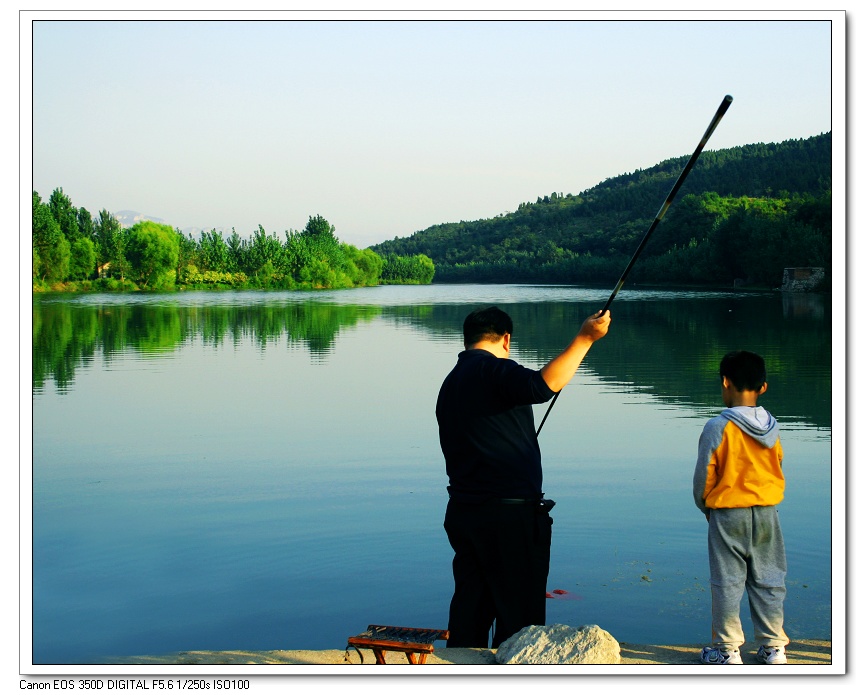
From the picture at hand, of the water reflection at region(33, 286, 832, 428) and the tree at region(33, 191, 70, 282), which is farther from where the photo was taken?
the tree at region(33, 191, 70, 282)

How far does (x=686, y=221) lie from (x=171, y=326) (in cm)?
5816

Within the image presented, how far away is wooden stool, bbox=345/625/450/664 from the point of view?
404 cm

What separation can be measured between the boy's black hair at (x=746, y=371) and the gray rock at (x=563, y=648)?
44.8 inches

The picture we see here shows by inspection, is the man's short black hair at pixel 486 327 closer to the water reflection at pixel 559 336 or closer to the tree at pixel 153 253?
the water reflection at pixel 559 336

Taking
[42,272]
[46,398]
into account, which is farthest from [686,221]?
[46,398]

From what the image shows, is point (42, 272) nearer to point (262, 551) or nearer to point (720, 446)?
point (262, 551)

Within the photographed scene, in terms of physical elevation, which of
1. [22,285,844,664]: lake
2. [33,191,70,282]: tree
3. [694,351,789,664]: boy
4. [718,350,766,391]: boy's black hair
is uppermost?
[33,191,70,282]: tree

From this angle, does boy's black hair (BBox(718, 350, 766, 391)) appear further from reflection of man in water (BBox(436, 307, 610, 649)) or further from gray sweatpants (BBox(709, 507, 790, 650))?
reflection of man in water (BBox(436, 307, 610, 649))

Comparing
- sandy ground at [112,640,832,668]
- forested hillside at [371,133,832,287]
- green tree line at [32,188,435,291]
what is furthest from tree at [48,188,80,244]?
sandy ground at [112,640,832,668]

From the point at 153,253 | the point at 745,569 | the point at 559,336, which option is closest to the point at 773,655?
the point at 745,569

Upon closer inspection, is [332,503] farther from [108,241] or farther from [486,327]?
[108,241]

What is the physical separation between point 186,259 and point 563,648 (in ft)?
204

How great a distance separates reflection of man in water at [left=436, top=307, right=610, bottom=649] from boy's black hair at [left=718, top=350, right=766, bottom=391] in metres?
0.60

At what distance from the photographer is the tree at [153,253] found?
5650 cm
